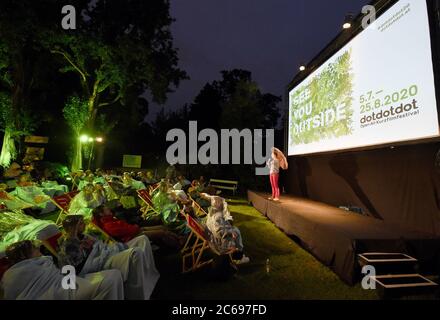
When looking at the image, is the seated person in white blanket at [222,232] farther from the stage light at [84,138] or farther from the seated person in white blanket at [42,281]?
the stage light at [84,138]

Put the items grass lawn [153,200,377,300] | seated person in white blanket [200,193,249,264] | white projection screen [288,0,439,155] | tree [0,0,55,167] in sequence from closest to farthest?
grass lawn [153,200,377,300] < white projection screen [288,0,439,155] < seated person in white blanket [200,193,249,264] < tree [0,0,55,167]

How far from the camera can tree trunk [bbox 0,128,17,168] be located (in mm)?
15328

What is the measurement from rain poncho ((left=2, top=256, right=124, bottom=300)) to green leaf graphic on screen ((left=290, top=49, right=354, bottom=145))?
4.99 metres

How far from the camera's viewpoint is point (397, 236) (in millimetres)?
3975

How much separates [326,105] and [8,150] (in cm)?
1601

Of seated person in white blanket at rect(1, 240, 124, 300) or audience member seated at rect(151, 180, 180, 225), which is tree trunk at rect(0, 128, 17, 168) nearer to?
audience member seated at rect(151, 180, 180, 225)

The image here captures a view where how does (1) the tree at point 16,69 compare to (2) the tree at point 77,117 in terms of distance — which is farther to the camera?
(2) the tree at point 77,117

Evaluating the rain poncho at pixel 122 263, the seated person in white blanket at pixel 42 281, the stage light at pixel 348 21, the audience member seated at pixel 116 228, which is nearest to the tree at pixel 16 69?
the audience member seated at pixel 116 228

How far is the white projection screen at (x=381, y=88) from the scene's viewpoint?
4.03m

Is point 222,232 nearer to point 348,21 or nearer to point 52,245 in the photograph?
point 52,245

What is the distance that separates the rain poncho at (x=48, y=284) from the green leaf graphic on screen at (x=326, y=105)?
4.99 meters

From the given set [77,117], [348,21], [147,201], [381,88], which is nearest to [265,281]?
[381,88]

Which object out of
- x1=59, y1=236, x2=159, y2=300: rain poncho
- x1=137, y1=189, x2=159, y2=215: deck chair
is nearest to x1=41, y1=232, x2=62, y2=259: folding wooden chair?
x1=59, y1=236, x2=159, y2=300: rain poncho

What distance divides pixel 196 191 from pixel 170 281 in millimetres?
4431
